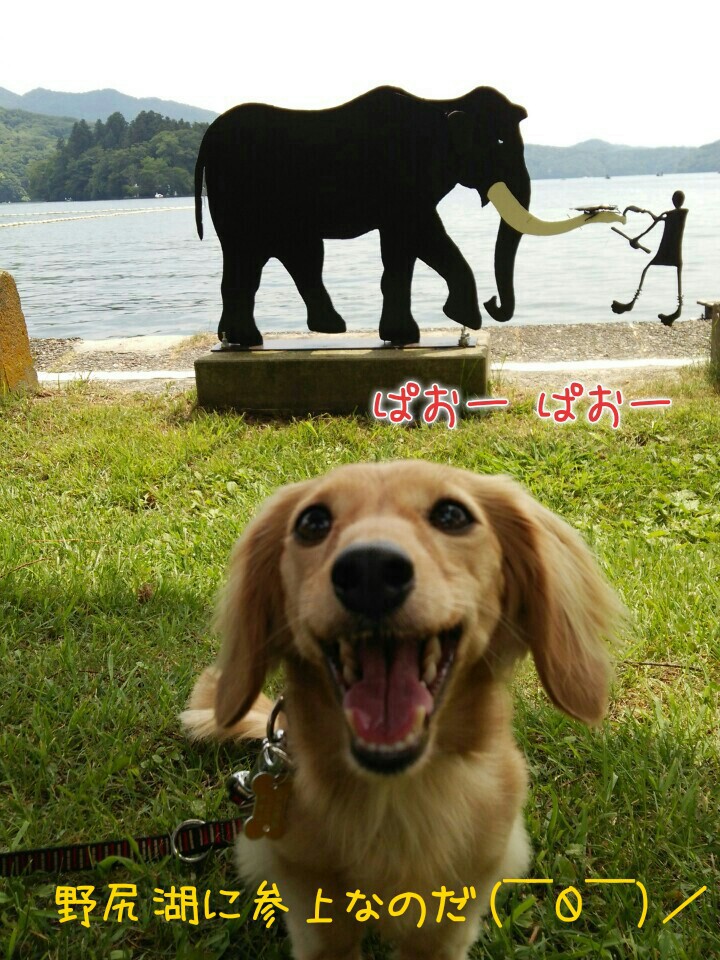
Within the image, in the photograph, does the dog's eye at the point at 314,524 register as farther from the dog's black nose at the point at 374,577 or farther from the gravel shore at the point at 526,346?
the gravel shore at the point at 526,346

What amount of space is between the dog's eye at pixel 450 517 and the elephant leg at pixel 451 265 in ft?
13.5

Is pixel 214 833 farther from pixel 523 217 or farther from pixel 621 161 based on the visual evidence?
pixel 621 161

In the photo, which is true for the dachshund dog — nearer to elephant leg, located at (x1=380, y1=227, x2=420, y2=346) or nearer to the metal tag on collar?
the metal tag on collar

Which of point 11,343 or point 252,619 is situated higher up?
point 11,343

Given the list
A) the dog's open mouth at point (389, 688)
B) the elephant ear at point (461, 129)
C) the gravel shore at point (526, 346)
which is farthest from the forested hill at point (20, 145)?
the dog's open mouth at point (389, 688)

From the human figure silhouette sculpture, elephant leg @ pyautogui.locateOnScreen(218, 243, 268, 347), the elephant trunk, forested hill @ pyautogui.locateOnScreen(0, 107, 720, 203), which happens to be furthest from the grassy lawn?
forested hill @ pyautogui.locateOnScreen(0, 107, 720, 203)

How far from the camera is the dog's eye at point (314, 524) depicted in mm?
1347

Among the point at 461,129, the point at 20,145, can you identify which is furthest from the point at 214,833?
the point at 20,145

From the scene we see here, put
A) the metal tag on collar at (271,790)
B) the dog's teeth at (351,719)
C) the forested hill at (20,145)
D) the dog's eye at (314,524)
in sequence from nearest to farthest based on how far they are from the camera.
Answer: the dog's teeth at (351,719)
the dog's eye at (314,524)
the metal tag on collar at (271,790)
the forested hill at (20,145)

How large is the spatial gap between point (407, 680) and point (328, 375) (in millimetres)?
4069

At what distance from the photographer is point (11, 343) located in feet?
18.2

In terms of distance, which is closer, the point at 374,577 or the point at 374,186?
the point at 374,577

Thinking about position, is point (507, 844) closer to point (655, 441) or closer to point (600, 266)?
point (655, 441)

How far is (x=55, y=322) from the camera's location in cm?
979
